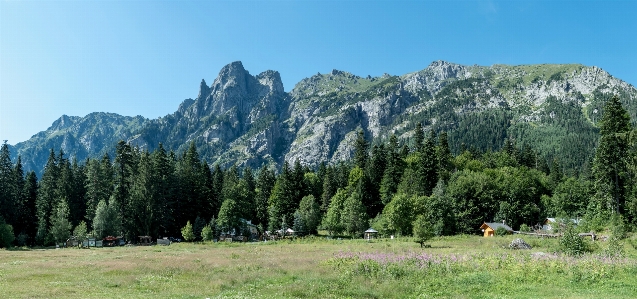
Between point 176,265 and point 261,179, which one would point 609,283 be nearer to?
point 176,265

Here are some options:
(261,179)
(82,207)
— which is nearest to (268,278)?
(82,207)

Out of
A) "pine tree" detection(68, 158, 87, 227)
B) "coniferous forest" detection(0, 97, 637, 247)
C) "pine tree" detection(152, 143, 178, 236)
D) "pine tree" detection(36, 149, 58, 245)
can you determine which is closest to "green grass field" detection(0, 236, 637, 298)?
"coniferous forest" detection(0, 97, 637, 247)

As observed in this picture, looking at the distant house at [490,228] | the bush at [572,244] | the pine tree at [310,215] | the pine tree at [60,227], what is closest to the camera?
the bush at [572,244]

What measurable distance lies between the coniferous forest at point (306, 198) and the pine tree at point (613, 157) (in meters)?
0.14

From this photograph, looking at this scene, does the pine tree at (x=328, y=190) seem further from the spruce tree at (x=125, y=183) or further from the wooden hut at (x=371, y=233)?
the spruce tree at (x=125, y=183)

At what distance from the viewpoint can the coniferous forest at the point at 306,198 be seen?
208 ft

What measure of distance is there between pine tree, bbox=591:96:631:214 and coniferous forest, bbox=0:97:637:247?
0.47ft

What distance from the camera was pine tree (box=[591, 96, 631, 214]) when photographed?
180 feet

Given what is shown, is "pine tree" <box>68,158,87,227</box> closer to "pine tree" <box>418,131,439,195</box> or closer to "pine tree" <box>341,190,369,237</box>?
"pine tree" <box>341,190,369,237</box>

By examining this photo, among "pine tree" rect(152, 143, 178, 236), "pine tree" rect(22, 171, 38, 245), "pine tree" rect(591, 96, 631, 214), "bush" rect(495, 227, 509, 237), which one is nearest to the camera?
"pine tree" rect(591, 96, 631, 214)

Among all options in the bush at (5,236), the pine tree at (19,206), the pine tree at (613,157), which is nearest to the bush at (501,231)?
the pine tree at (613,157)

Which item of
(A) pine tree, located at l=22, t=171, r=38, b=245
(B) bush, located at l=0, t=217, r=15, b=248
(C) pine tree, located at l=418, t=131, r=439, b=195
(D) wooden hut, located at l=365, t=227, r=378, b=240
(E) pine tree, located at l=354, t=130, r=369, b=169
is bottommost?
(D) wooden hut, located at l=365, t=227, r=378, b=240

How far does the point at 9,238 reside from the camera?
205 feet

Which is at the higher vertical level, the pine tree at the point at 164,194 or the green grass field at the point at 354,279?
the pine tree at the point at 164,194
